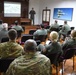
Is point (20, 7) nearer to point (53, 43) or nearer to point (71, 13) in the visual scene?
point (71, 13)

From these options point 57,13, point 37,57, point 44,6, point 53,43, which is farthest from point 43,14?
point 37,57

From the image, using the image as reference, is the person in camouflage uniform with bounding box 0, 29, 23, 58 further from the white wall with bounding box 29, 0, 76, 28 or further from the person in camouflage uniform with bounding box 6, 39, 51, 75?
the white wall with bounding box 29, 0, 76, 28

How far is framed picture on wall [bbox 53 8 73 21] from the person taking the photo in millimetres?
10956

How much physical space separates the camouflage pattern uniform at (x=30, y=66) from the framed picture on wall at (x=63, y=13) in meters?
9.41

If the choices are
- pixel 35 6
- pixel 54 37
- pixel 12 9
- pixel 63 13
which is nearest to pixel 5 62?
pixel 54 37

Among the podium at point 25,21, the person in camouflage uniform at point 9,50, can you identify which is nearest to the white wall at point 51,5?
the podium at point 25,21

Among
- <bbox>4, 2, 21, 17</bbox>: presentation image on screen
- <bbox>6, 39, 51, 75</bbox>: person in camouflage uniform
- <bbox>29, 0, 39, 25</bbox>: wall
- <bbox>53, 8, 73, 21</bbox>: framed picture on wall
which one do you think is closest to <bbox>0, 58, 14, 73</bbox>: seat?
<bbox>6, 39, 51, 75</bbox>: person in camouflage uniform

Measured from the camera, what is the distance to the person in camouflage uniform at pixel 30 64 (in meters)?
1.83

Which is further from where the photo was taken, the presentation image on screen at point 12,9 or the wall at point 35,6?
the wall at point 35,6

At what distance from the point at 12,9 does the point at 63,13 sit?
4389 mm

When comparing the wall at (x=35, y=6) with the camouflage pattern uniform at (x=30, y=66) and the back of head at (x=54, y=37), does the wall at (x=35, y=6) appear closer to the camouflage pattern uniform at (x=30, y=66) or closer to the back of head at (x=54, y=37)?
the back of head at (x=54, y=37)

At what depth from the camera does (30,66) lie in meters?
1.84

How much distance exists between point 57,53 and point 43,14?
1086 centimetres

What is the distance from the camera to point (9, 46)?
2.81 meters
